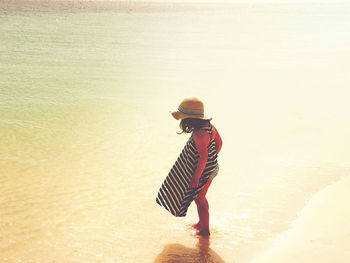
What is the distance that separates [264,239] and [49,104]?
5.49 meters

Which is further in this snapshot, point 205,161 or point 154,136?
point 154,136

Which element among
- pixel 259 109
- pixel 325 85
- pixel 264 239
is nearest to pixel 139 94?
pixel 259 109

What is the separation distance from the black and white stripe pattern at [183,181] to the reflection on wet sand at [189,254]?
12.6 inches

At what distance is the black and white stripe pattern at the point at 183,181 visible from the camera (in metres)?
3.50

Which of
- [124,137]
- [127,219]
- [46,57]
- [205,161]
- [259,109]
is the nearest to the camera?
[205,161]

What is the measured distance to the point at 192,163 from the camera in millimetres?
3488

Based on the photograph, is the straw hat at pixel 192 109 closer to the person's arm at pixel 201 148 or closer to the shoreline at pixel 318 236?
the person's arm at pixel 201 148

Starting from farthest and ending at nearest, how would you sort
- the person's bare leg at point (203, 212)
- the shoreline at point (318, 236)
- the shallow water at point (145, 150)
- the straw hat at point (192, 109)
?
the shallow water at point (145, 150) < the person's bare leg at point (203, 212) < the straw hat at point (192, 109) < the shoreline at point (318, 236)

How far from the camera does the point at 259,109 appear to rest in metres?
8.00

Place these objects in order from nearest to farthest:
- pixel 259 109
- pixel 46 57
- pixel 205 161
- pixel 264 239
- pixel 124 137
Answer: pixel 205 161 → pixel 264 239 → pixel 124 137 → pixel 259 109 → pixel 46 57

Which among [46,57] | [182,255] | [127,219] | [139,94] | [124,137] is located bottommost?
[182,255]

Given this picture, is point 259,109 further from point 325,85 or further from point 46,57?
point 46,57

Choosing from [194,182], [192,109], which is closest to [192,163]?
[194,182]

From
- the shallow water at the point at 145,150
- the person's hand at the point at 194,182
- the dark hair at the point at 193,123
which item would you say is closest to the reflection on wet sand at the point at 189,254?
the shallow water at the point at 145,150
